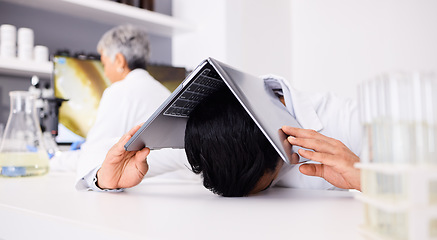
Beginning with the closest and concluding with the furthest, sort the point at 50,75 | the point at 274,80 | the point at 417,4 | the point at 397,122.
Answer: the point at 397,122 < the point at 274,80 < the point at 50,75 < the point at 417,4

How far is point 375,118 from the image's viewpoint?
0.25 m

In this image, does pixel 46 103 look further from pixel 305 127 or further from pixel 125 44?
pixel 305 127

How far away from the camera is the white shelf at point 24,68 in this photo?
→ 1747mm

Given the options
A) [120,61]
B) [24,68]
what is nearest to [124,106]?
[120,61]

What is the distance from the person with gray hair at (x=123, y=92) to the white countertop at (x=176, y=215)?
628mm

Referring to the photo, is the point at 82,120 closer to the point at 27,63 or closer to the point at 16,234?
the point at 27,63

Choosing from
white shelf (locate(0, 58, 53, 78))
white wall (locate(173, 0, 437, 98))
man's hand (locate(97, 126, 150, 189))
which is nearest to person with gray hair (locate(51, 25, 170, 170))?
white shelf (locate(0, 58, 53, 78))

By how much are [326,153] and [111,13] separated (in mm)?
1781

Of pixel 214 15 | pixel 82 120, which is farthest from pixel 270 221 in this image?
pixel 214 15

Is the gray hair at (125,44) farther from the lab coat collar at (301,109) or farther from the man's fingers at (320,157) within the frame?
the man's fingers at (320,157)

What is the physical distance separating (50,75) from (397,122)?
1.96m

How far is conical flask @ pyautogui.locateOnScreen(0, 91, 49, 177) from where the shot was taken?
102 centimetres

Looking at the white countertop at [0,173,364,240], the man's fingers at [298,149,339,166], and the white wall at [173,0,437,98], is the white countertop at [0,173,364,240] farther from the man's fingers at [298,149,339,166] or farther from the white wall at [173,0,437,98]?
the white wall at [173,0,437,98]

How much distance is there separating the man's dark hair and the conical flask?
0.59 meters
